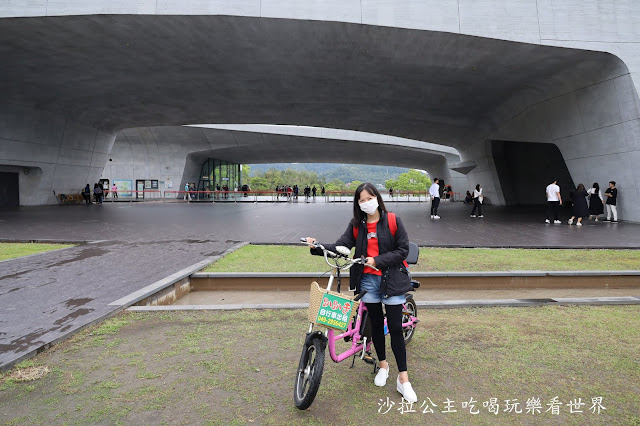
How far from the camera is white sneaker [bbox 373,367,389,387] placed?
320cm

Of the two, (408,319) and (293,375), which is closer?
(293,375)

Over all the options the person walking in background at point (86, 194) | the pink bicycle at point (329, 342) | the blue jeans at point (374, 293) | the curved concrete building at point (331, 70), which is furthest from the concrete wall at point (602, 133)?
the person walking in background at point (86, 194)

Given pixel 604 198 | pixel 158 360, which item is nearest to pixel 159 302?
pixel 158 360

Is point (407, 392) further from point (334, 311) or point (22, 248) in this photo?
point (22, 248)

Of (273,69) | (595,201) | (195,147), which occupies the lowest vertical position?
(595,201)

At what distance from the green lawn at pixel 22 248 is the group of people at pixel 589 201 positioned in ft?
53.9

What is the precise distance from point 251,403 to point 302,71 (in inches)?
663

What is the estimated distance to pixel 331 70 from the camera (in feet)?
57.6

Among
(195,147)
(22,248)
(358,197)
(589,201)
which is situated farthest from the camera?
(195,147)

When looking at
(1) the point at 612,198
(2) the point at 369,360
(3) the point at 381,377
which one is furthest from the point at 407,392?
(1) the point at 612,198

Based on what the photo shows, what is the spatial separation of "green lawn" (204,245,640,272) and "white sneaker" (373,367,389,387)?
13.6 ft

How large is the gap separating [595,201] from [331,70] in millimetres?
12408

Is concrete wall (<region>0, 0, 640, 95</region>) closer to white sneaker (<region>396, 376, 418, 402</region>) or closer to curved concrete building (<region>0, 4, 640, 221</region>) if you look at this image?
curved concrete building (<region>0, 4, 640, 221</region>)

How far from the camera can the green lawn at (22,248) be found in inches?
337
